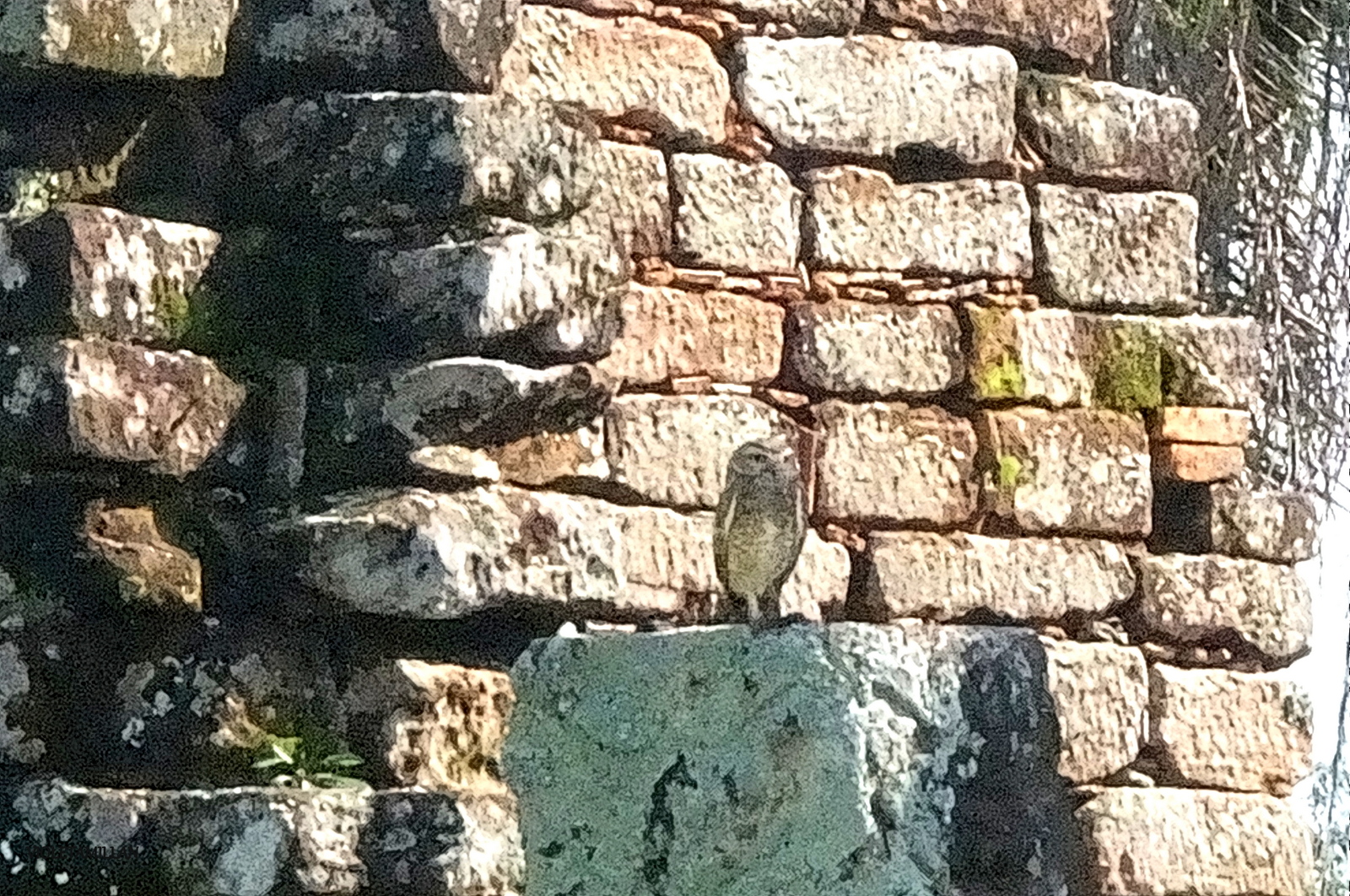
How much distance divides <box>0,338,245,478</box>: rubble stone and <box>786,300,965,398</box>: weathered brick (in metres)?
0.99

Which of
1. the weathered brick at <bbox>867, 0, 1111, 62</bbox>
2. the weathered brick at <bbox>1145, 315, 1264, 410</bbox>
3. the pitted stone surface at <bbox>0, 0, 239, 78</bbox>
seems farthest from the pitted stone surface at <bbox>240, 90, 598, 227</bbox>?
the weathered brick at <bbox>1145, 315, 1264, 410</bbox>

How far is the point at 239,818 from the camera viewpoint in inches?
161

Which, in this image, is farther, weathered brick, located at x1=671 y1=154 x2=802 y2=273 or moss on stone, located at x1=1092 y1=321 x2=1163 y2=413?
moss on stone, located at x1=1092 y1=321 x2=1163 y2=413

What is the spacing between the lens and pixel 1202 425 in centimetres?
517

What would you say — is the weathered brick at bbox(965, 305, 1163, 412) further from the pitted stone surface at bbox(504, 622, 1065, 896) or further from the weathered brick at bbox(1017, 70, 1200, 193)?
the pitted stone surface at bbox(504, 622, 1065, 896)

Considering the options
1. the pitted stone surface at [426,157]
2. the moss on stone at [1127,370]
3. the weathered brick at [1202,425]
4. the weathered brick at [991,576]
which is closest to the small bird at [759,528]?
the pitted stone surface at [426,157]

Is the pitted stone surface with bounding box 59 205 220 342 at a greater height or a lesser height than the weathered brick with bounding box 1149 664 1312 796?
greater

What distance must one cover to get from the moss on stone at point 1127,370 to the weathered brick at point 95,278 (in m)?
1.66

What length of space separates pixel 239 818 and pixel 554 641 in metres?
0.77

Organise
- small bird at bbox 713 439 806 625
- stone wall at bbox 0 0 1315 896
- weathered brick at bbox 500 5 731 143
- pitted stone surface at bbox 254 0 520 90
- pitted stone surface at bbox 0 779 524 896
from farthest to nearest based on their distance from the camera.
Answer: weathered brick at bbox 500 5 731 143 → pitted stone surface at bbox 254 0 520 90 → stone wall at bbox 0 0 1315 896 → pitted stone surface at bbox 0 779 524 896 → small bird at bbox 713 439 806 625

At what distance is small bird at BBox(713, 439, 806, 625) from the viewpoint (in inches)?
156

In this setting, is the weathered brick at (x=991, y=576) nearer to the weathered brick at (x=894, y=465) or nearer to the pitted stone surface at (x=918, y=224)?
the weathered brick at (x=894, y=465)

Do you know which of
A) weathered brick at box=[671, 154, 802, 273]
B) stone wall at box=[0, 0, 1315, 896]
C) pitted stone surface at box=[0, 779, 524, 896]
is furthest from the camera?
weathered brick at box=[671, 154, 802, 273]

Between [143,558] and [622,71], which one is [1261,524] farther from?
[143,558]
